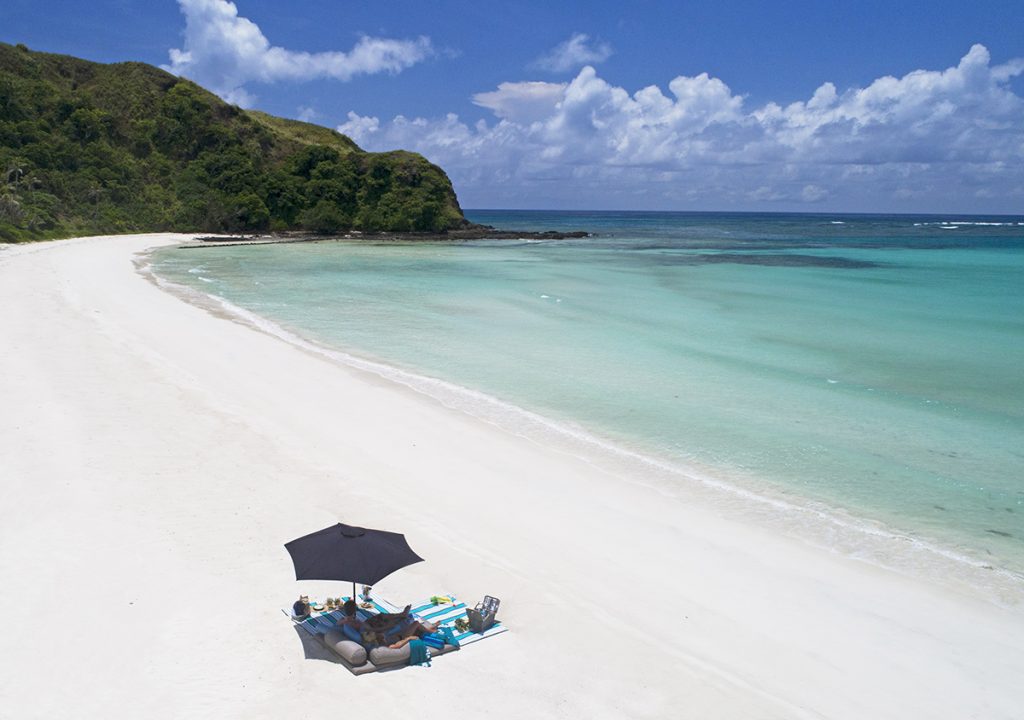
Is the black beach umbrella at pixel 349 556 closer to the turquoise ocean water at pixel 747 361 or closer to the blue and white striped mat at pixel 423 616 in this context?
the blue and white striped mat at pixel 423 616

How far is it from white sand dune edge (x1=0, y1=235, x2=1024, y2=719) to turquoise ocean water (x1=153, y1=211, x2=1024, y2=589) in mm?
2644

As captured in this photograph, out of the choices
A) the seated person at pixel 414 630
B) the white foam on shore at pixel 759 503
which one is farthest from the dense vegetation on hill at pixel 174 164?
the seated person at pixel 414 630

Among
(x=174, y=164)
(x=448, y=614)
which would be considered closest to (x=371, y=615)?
(x=448, y=614)

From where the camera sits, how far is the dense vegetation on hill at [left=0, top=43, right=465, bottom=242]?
75.3m

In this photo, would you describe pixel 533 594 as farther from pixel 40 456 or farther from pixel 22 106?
pixel 22 106

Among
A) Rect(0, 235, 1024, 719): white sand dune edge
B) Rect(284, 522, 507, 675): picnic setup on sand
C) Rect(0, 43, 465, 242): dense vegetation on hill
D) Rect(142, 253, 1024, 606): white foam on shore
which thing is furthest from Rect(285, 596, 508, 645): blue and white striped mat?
Rect(0, 43, 465, 242): dense vegetation on hill

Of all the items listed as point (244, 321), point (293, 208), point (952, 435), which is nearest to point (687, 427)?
point (952, 435)

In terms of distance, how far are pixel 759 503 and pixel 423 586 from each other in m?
5.86

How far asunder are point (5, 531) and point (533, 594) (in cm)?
626

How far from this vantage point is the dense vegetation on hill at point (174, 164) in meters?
75.3

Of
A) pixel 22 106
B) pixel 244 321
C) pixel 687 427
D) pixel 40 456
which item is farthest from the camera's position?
pixel 22 106

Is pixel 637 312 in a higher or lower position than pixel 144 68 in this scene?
lower

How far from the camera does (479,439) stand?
14.0 m

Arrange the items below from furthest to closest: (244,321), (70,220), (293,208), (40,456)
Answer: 1. (293,208)
2. (70,220)
3. (244,321)
4. (40,456)
